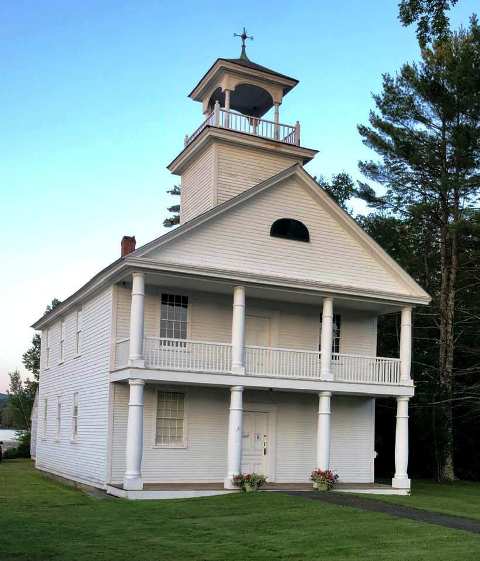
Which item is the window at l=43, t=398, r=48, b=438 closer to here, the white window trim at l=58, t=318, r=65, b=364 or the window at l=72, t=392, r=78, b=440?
the white window trim at l=58, t=318, r=65, b=364

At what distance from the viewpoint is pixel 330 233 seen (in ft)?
81.8

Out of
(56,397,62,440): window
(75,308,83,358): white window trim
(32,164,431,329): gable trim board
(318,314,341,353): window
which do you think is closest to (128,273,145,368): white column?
(32,164,431,329): gable trim board

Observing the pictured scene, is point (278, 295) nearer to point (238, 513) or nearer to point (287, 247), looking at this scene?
point (287, 247)

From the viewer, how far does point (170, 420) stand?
23516 millimetres

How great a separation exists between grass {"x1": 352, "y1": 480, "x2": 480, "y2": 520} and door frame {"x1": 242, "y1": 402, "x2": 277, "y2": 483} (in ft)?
13.4

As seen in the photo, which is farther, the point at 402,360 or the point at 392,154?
the point at 392,154

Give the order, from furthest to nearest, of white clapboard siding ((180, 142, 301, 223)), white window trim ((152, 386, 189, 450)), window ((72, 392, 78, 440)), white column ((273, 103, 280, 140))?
white column ((273, 103, 280, 140))
window ((72, 392, 78, 440))
white clapboard siding ((180, 142, 301, 223))
white window trim ((152, 386, 189, 450))

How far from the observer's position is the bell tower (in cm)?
2633

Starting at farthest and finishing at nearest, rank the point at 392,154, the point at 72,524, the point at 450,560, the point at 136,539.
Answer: the point at 392,154, the point at 72,524, the point at 136,539, the point at 450,560

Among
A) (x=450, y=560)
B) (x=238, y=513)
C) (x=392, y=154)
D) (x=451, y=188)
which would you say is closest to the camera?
(x=450, y=560)

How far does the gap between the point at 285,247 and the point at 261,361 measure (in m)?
3.58

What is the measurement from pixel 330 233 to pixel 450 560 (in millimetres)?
14559

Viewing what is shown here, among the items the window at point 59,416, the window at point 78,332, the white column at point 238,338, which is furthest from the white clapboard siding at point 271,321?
the window at point 59,416

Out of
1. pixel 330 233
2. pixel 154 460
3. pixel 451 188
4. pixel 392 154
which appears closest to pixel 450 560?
pixel 154 460
